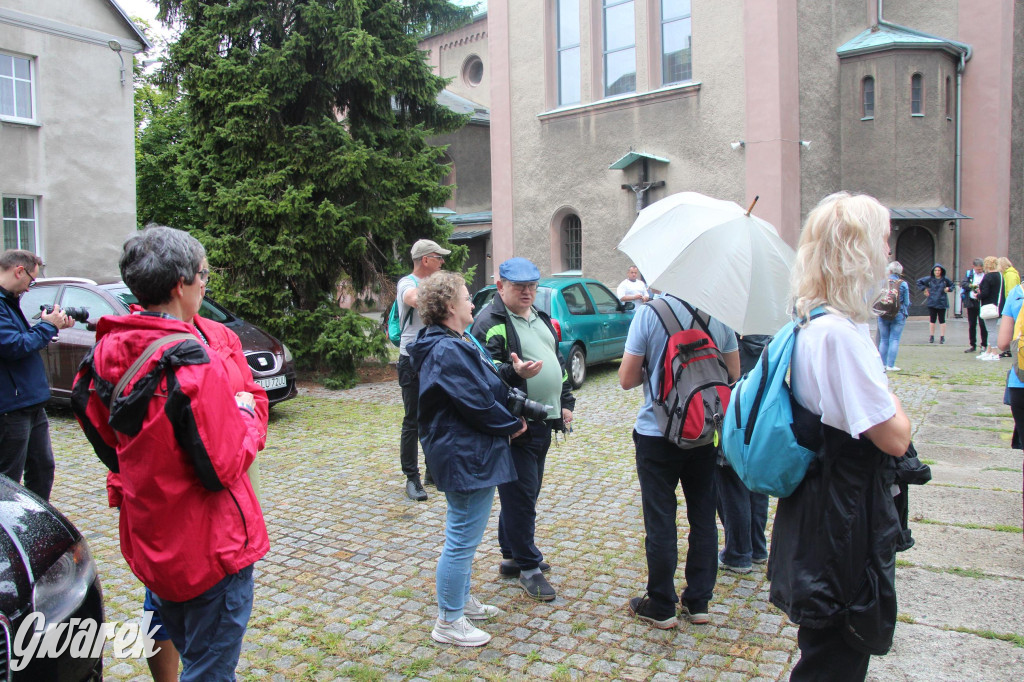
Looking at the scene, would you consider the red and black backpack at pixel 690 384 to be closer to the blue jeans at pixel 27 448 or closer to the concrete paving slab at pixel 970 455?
the blue jeans at pixel 27 448

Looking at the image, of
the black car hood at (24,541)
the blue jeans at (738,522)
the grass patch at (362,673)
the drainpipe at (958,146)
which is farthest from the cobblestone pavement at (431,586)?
the drainpipe at (958,146)

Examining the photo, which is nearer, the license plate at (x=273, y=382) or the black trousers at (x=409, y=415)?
the black trousers at (x=409, y=415)

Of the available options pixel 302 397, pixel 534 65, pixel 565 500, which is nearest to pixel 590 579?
pixel 565 500

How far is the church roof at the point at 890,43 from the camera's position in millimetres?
20078

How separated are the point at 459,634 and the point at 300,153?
33.1ft

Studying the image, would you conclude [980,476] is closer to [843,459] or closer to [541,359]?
[541,359]

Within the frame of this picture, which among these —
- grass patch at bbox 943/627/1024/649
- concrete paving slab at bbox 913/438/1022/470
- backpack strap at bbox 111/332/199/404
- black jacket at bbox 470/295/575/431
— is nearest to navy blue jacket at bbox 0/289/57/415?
black jacket at bbox 470/295/575/431

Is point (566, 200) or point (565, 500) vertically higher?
point (566, 200)

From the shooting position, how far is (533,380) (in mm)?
4332

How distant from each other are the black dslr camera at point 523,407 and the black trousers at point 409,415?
7.14 ft

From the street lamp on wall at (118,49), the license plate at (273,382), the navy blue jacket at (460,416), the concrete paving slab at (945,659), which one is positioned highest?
the street lamp on wall at (118,49)

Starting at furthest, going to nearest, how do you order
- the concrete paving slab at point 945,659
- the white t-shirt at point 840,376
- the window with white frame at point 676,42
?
the window with white frame at point 676,42 < the concrete paving slab at point 945,659 < the white t-shirt at point 840,376

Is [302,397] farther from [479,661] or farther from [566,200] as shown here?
[566,200]

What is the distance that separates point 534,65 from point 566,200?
3999 millimetres
